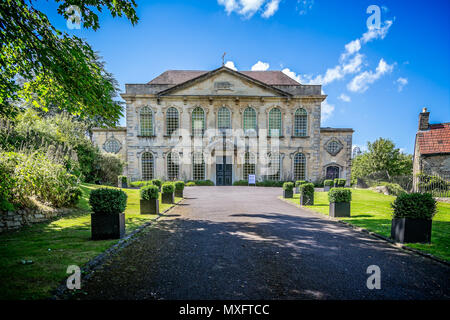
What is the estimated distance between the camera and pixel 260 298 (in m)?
2.72

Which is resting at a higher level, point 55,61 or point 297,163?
point 55,61

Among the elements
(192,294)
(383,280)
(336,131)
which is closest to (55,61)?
(192,294)

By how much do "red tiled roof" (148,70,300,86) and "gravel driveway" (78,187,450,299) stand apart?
25020 millimetres

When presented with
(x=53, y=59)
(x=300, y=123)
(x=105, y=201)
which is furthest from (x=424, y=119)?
(x=53, y=59)

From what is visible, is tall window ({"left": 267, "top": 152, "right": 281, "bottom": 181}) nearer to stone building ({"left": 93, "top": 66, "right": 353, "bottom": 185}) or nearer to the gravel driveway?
stone building ({"left": 93, "top": 66, "right": 353, "bottom": 185})

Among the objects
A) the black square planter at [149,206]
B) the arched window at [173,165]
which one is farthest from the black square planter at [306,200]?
the arched window at [173,165]

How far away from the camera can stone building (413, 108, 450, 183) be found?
1794cm

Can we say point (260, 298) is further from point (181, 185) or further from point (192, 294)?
point (181, 185)

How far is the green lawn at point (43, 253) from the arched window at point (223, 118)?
58.5ft

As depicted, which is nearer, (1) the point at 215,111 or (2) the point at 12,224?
(2) the point at 12,224

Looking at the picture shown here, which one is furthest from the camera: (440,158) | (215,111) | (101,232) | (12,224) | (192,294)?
(215,111)

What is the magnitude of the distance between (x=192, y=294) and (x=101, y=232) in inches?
135

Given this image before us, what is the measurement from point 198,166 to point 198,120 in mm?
5282

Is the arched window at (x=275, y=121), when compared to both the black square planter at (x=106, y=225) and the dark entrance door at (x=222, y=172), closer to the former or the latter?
the dark entrance door at (x=222, y=172)
